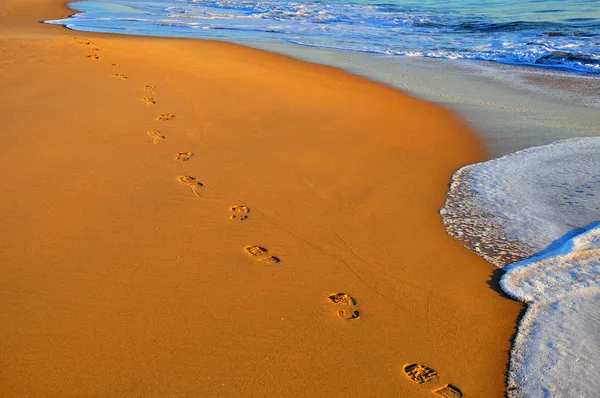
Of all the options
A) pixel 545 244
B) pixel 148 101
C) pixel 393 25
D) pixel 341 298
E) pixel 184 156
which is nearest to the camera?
pixel 341 298

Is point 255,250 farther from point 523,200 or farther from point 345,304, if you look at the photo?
point 523,200

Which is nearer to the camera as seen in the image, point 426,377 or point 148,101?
point 426,377

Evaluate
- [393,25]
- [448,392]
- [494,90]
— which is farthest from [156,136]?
[393,25]

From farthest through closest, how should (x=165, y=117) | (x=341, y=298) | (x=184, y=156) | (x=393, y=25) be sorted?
(x=393, y=25) < (x=165, y=117) < (x=184, y=156) < (x=341, y=298)

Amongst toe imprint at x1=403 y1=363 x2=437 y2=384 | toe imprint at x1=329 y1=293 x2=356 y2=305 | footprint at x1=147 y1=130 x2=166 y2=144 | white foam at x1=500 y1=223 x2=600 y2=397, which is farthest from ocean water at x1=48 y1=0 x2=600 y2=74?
toe imprint at x1=403 y1=363 x2=437 y2=384

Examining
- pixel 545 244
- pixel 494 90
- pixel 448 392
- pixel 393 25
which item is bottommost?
pixel 448 392

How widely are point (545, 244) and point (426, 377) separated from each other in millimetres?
1603

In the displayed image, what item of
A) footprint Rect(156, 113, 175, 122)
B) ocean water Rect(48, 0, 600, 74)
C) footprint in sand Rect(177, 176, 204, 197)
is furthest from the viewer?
ocean water Rect(48, 0, 600, 74)

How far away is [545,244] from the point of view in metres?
3.44

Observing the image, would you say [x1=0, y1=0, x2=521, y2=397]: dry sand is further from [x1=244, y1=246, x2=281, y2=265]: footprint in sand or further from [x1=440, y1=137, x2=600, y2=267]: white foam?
[x1=440, y1=137, x2=600, y2=267]: white foam

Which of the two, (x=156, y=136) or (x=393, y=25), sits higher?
(x=393, y=25)

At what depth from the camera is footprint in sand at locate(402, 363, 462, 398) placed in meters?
2.26

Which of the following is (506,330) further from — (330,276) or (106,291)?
(106,291)

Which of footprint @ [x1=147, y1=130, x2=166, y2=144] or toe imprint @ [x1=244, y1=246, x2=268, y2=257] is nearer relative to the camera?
toe imprint @ [x1=244, y1=246, x2=268, y2=257]
